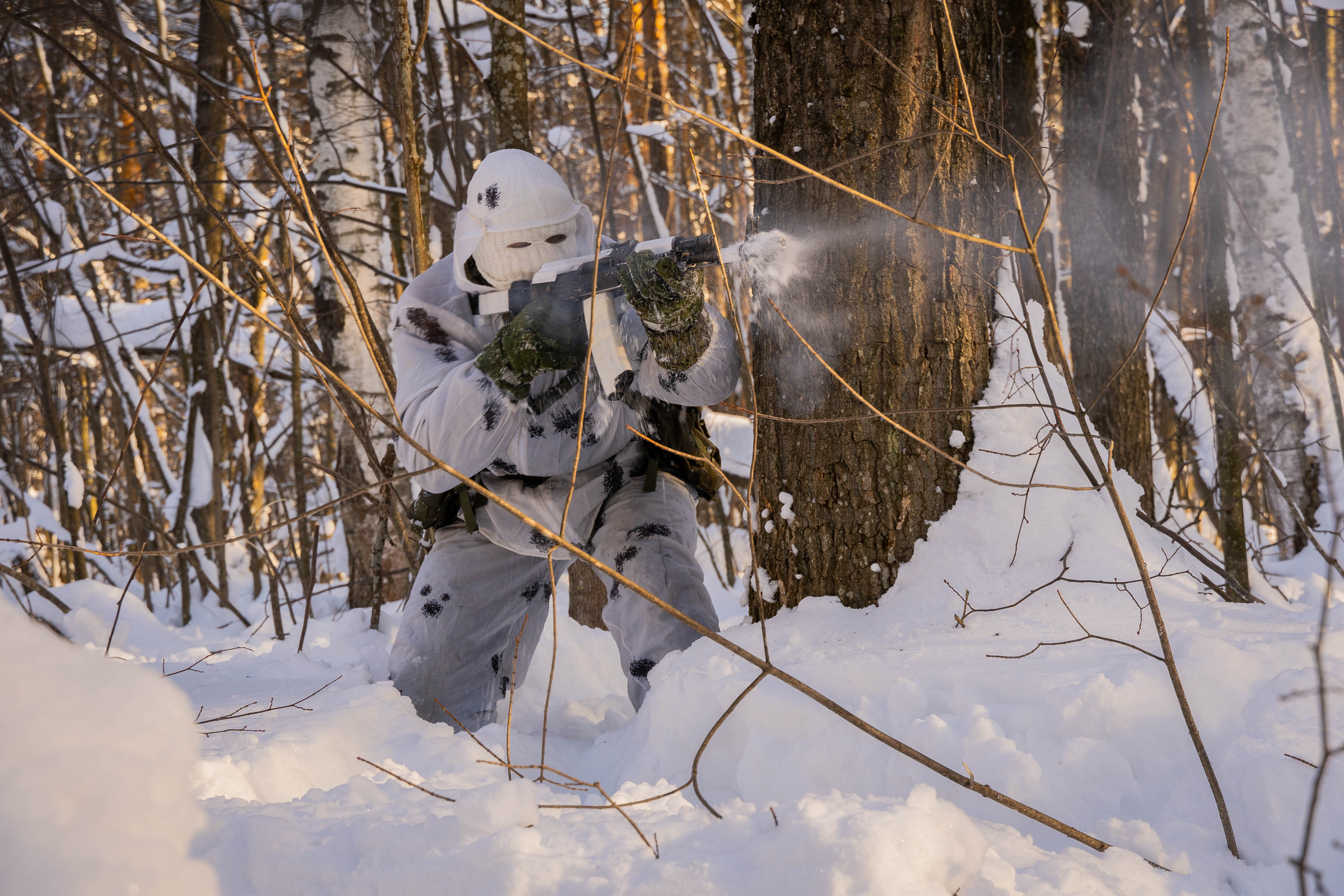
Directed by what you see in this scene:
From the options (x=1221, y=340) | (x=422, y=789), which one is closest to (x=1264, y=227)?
(x=1221, y=340)

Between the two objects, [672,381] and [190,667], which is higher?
[672,381]

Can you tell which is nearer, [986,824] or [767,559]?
[986,824]

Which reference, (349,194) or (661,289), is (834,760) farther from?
(349,194)

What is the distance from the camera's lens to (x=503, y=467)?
2.21m

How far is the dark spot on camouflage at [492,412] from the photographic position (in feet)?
6.64

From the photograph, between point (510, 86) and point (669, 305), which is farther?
point (510, 86)

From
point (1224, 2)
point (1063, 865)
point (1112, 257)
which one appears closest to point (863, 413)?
point (1063, 865)

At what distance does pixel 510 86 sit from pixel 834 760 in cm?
255

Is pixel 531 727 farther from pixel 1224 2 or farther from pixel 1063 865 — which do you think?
pixel 1224 2

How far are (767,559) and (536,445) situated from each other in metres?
0.69

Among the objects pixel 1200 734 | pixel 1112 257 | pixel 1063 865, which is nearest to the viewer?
pixel 1063 865

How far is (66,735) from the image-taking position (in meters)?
0.75

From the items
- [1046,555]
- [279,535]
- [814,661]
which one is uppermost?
[1046,555]

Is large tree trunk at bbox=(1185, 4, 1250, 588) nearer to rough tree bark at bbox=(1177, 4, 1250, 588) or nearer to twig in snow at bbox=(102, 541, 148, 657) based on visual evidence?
rough tree bark at bbox=(1177, 4, 1250, 588)
